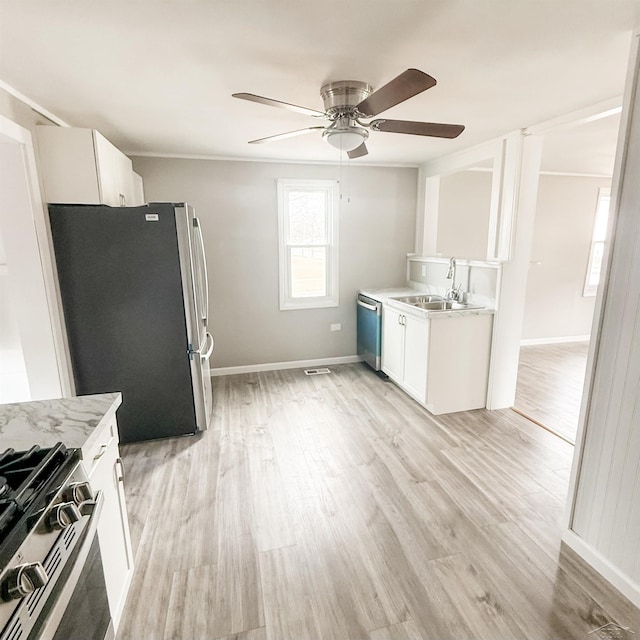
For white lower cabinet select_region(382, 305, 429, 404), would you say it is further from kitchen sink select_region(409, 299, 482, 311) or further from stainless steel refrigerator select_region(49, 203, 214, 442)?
stainless steel refrigerator select_region(49, 203, 214, 442)

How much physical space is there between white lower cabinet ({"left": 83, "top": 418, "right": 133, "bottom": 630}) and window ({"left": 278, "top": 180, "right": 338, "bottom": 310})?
9.89 ft

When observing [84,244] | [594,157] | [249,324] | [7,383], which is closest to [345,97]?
[84,244]

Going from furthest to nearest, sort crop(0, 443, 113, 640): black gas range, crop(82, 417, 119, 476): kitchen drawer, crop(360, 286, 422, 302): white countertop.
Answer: crop(360, 286, 422, 302): white countertop < crop(82, 417, 119, 476): kitchen drawer < crop(0, 443, 113, 640): black gas range

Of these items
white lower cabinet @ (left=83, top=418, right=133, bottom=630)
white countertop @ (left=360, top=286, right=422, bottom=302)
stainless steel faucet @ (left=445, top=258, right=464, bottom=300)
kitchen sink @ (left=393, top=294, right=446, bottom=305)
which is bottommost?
white lower cabinet @ (left=83, top=418, right=133, bottom=630)

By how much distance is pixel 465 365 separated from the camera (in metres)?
3.29

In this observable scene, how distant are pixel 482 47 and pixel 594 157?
3263 millimetres

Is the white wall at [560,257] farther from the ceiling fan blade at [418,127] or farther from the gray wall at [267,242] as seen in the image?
the ceiling fan blade at [418,127]

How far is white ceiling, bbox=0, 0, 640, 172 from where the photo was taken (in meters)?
1.42

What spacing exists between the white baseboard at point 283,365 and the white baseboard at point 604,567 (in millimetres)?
3040

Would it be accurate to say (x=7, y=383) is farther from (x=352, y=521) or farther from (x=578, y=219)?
(x=578, y=219)

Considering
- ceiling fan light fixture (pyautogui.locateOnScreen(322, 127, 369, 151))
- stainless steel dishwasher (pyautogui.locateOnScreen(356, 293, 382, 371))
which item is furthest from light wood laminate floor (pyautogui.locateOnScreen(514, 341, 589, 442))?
ceiling fan light fixture (pyautogui.locateOnScreen(322, 127, 369, 151))

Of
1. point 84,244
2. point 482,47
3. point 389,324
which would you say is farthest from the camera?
point 389,324

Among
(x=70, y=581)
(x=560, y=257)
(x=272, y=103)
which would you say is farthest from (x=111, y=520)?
(x=560, y=257)

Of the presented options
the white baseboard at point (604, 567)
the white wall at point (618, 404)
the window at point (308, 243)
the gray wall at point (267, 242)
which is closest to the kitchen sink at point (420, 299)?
the gray wall at point (267, 242)
